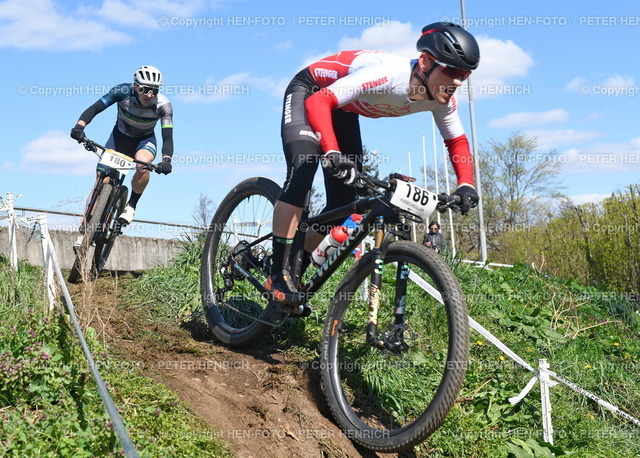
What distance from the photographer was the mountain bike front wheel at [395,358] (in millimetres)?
3471

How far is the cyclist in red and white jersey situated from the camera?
391 cm

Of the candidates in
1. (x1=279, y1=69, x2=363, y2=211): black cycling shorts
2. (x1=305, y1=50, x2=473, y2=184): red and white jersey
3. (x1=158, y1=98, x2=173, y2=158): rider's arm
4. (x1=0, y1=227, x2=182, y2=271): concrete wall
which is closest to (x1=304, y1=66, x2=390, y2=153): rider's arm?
(x1=305, y1=50, x2=473, y2=184): red and white jersey

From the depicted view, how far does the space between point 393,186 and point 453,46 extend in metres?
0.90

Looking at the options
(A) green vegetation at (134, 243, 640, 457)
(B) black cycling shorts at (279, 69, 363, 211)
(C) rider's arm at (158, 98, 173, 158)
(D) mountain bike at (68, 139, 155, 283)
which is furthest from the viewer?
(C) rider's arm at (158, 98, 173, 158)

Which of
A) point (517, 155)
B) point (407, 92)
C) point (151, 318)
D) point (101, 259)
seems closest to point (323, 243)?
point (407, 92)

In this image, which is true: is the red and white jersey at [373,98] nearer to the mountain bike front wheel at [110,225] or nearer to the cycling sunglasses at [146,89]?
the cycling sunglasses at [146,89]

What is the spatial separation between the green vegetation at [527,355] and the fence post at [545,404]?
0.26 ft

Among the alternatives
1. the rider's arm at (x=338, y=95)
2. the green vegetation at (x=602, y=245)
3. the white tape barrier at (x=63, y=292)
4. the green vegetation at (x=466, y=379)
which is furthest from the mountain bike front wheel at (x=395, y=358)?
the green vegetation at (x=602, y=245)

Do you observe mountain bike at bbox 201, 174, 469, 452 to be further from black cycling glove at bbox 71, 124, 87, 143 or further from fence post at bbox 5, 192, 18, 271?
black cycling glove at bbox 71, 124, 87, 143

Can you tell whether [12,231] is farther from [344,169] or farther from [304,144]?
[344,169]

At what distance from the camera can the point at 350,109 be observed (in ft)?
14.9

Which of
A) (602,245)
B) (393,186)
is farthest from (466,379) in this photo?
(602,245)

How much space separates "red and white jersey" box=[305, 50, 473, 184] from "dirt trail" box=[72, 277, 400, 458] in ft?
5.46

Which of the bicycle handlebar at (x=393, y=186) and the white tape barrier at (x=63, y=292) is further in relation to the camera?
the bicycle handlebar at (x=393, y=186)
